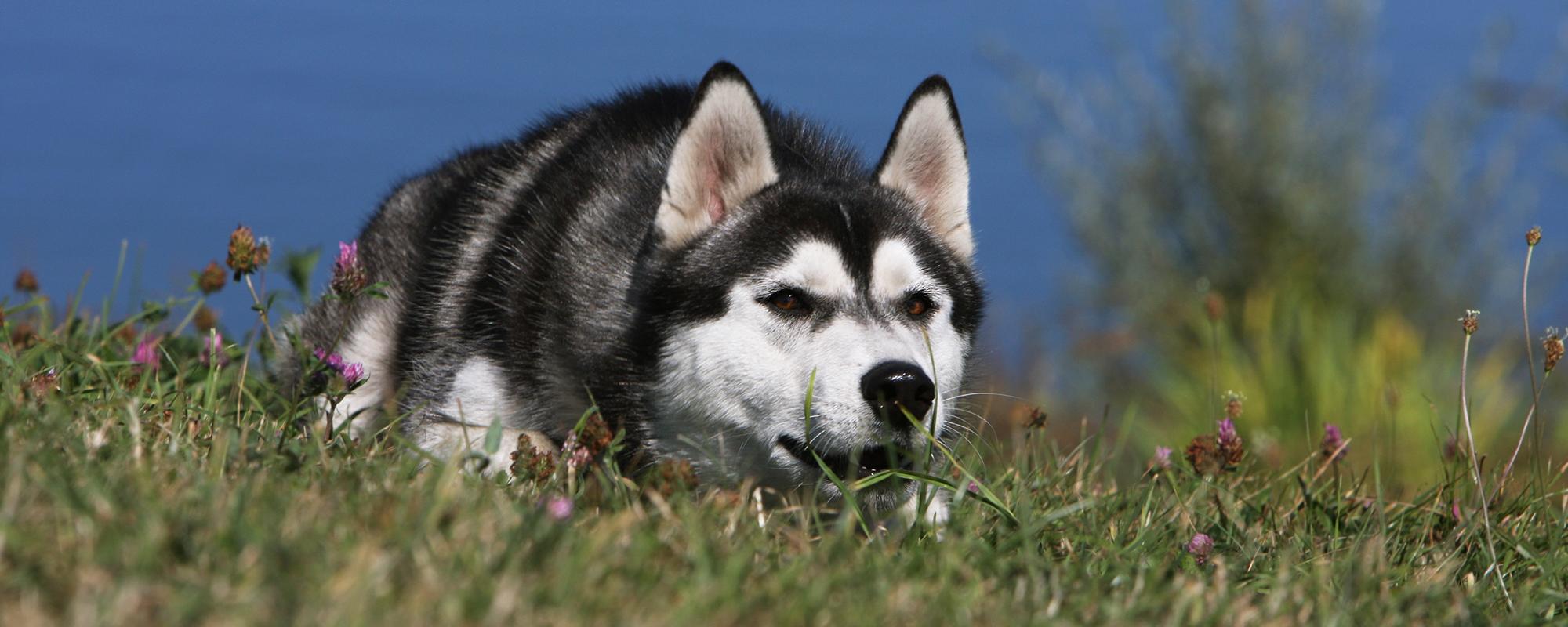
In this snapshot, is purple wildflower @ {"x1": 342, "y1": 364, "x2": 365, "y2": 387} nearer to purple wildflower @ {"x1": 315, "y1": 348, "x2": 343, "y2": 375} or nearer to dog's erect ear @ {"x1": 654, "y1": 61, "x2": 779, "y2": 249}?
purple wildflower @ {"x1": 315, "y1": 348, "x2": 343, "y2": 375}

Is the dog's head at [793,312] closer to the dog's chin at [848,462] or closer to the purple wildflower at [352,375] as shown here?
the dog's chin at [848,462]

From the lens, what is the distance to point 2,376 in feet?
13.1

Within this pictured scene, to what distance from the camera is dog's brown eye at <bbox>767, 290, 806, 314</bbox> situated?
4367mm

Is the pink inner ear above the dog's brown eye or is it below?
above

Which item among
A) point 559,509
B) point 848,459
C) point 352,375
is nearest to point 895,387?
point 848,459

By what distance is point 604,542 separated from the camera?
2.71 m

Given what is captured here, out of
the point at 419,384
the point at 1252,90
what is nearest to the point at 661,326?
the point at 419,384

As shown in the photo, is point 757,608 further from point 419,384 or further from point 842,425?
point 419,384

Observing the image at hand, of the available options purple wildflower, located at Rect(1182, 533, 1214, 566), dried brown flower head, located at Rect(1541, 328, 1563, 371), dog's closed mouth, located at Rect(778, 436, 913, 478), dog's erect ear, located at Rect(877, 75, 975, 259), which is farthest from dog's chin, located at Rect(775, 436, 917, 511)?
dried brown flower head, located at Rect(1541, 328, 1563, 371)

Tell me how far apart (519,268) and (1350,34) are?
13.0 meters

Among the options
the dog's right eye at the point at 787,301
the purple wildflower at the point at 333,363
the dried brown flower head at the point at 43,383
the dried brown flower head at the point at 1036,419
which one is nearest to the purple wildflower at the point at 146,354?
the dried brown flower head at the point at 43,383

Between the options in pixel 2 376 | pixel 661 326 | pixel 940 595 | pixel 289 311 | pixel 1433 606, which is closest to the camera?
pixel 940 595

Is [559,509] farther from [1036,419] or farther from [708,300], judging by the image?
[1036,419]

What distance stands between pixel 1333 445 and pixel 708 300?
2.44 metres
